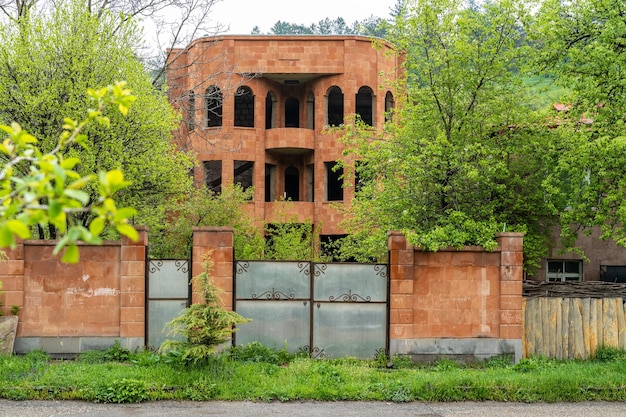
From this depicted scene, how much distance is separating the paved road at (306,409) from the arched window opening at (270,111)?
81.4ft

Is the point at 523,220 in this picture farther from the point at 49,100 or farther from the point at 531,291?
the point at 49,100

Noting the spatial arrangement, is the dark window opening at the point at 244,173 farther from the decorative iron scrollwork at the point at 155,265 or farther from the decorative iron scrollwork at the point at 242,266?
the decorative iron scrollwork at the point at 155,265

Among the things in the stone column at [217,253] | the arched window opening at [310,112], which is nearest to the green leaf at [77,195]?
the stone column at [217,253]

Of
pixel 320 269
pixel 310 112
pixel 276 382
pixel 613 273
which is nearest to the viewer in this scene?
pixel 276 382

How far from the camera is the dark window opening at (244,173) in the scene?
3634cm

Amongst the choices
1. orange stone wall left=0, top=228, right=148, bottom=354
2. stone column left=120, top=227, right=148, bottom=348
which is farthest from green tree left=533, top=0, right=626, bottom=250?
orange stone wall left=0, top=228, right=148, bottom=354

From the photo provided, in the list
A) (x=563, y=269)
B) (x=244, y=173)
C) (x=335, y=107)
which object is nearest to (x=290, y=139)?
(x=335, y=107)

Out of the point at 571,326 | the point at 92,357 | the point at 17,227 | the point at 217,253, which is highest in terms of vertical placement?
the point at 17,227

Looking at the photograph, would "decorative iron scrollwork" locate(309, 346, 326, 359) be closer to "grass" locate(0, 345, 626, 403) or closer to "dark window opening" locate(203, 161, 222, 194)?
"grass" locate(0, 345, 626, 403)

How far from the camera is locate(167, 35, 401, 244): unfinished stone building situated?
110 ft

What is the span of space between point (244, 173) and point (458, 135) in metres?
20.5

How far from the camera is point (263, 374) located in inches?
528

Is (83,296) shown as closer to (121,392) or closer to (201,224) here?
(121,392)

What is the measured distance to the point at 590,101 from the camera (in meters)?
18.1
